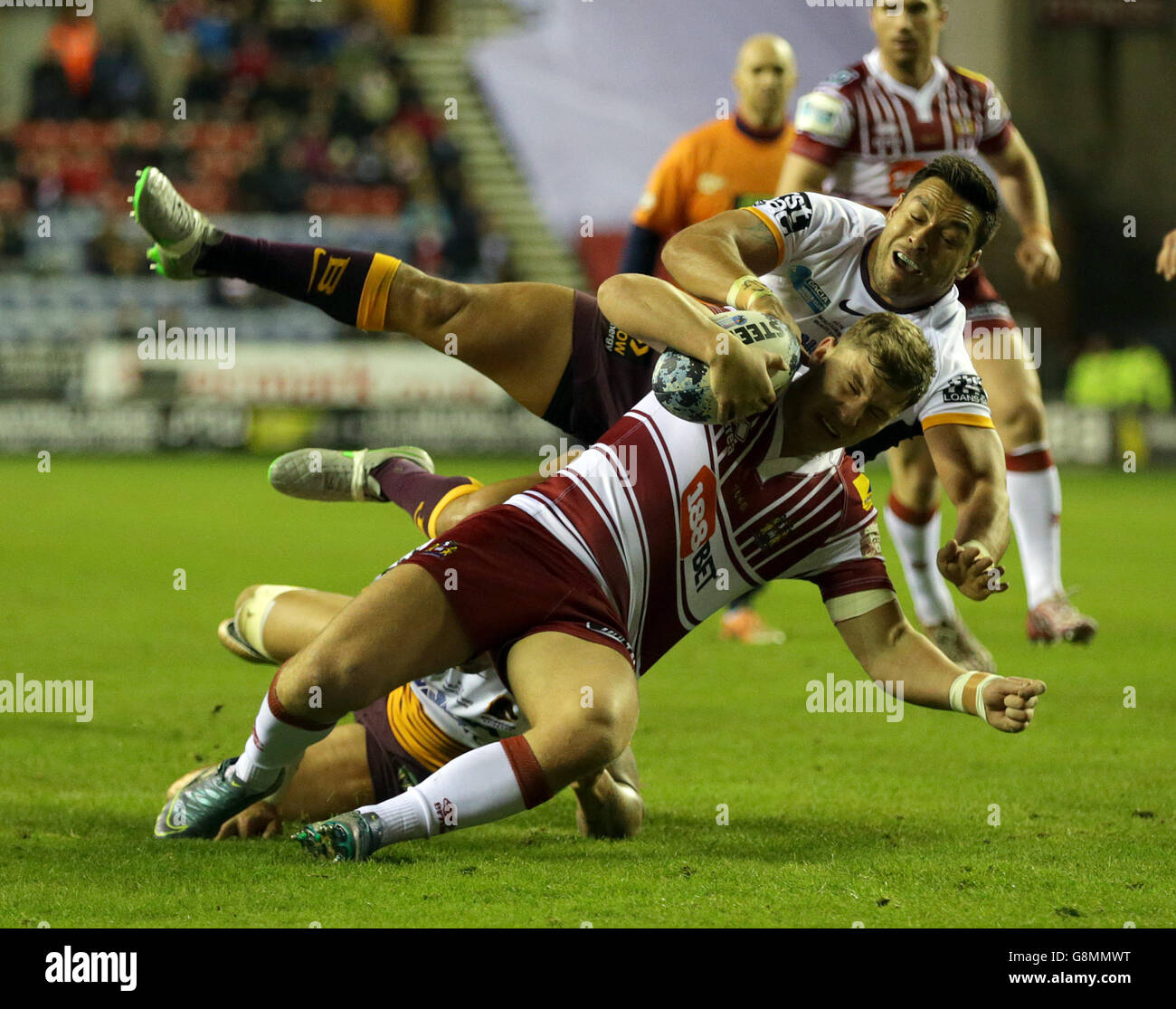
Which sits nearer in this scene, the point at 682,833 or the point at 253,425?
the point at 682,833

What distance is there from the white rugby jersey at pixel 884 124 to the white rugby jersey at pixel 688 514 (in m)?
2.60

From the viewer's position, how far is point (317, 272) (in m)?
4.95

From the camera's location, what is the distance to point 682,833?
14.7 feet

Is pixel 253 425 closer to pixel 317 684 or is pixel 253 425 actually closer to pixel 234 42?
pixel 234 42

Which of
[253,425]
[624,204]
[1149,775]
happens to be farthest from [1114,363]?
[1149,775]

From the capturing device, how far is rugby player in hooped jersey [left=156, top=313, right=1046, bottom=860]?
370 cm

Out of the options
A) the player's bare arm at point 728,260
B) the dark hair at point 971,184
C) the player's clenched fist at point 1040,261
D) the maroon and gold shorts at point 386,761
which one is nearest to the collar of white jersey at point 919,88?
the player's clenched fist at point 1040,261

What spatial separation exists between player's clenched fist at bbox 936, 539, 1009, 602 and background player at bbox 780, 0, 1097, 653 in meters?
2.64

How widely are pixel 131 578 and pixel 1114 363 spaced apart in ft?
50.0

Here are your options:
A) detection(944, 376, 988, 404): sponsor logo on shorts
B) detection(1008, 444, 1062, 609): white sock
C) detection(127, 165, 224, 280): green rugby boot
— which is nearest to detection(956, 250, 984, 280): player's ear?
detection(944, 376, 988, 404): sponsor logo on shorts

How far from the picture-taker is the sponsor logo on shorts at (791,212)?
4.68 m

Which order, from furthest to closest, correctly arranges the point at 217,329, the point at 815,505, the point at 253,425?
1. the point at 217,329
2. the point at 253,425
3. the point at 815,505

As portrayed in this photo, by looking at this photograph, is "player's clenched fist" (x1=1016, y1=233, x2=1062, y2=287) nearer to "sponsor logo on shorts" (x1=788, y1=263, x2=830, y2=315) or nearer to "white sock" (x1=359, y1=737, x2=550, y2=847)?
"sponsor logo on shorts" (x1=788, y1=263, x2=830, y2=315)

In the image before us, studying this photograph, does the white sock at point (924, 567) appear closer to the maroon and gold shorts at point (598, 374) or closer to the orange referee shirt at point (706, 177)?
the orange referee shirt at point (706, 177)
